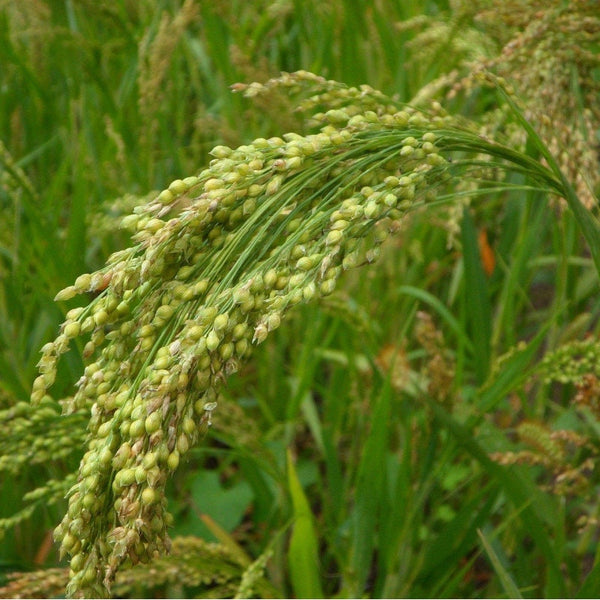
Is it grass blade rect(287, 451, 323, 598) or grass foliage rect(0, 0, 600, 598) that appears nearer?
grass foliage rect(0, 0, 600, 598)

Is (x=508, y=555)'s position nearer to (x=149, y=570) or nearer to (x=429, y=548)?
(x=429, y=548)

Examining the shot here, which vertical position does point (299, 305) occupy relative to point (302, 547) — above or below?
above

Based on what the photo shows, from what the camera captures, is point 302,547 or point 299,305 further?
point 299,305

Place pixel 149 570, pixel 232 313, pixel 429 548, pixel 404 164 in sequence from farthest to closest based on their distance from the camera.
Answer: pixel 429 548, pixel 149 570, pixel 404 164, pixel 232 313

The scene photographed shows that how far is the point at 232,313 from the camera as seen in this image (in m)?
0.94

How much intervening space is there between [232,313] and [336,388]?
4.93 ft

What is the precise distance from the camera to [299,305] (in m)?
2.16

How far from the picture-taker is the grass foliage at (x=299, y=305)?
0.97m

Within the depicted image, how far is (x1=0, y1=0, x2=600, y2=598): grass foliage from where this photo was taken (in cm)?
97

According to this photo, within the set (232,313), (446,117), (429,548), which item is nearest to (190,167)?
(429,548)

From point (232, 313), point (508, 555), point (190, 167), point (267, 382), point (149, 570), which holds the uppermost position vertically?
point (232, 313)

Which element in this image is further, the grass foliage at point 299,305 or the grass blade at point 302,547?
the grass blade at point 302,547

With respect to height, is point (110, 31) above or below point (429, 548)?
above

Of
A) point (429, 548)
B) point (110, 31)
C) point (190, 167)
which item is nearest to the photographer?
point (429, 548)
